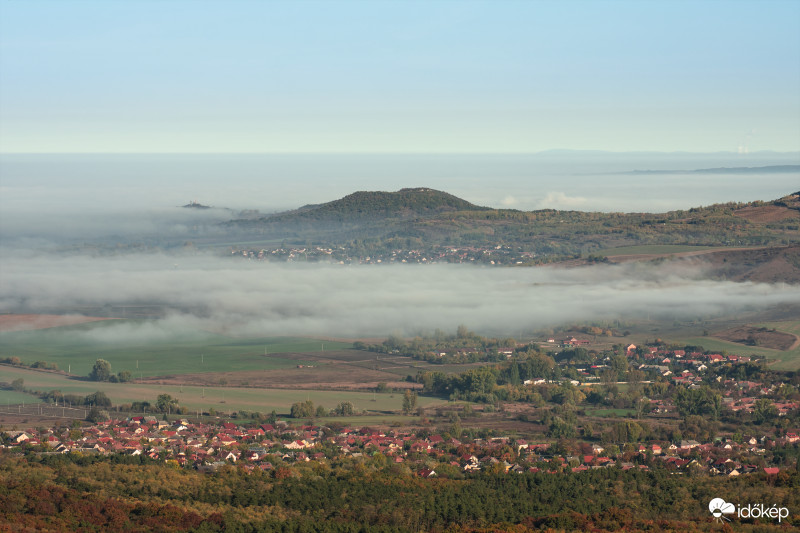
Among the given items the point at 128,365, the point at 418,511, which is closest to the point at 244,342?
the point at 128,365

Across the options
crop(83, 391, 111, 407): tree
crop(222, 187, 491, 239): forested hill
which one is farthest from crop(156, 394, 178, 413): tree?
crop(222, 187, 491, 239): forested hill

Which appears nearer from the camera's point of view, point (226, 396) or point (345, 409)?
point (345, 409)

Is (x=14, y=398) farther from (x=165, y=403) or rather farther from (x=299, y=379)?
(x=299, y=379)

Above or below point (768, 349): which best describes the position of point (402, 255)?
above

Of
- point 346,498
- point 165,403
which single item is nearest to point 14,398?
point 165,403

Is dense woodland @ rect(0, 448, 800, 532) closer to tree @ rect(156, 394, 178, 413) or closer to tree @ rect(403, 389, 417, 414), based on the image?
tree @ rect(403, 389, 417, 414)

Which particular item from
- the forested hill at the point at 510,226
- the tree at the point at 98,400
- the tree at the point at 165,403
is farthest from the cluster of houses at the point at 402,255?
the tree at the point at 98,400

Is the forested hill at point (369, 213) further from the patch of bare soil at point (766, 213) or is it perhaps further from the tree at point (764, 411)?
the tree at point (764, 411)
